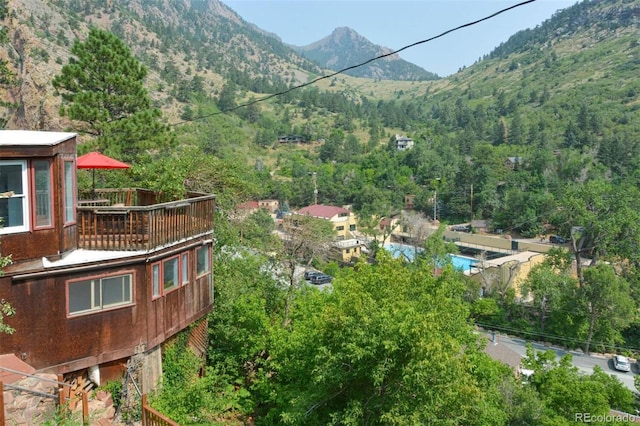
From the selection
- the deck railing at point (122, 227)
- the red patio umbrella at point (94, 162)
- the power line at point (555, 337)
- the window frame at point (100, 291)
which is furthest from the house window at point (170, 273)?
the power line at point (555, 337)

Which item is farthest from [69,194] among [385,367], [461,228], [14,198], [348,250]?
[461,228]

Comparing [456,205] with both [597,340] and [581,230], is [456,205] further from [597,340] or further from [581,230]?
[597,340]

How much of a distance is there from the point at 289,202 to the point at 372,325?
60.3 metres

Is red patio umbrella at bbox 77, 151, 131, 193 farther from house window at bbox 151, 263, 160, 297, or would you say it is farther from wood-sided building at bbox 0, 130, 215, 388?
house window at bbox 151, 263, 160, 297

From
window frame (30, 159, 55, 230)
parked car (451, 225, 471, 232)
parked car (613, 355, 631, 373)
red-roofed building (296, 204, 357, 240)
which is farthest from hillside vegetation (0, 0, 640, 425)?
window frame (30, 159, 55, 230)

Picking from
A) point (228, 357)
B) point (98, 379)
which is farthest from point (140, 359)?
point (228, 357)

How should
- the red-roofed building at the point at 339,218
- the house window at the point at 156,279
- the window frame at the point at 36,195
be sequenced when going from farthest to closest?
1. the red-roofed building at the point at 339,218
2. the house window at the point at 156,279
3. the window frame at the point at 36,195

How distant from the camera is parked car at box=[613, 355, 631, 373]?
26.2 m

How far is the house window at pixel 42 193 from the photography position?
764 centimetres

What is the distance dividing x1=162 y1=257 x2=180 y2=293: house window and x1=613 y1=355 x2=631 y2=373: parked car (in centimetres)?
2660

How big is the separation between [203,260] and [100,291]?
291 cm

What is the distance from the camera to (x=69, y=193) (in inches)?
324

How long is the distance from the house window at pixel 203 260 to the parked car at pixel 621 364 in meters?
25.5

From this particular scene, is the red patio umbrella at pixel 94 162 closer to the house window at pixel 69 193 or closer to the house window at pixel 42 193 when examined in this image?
the house window at pixel 69 193
